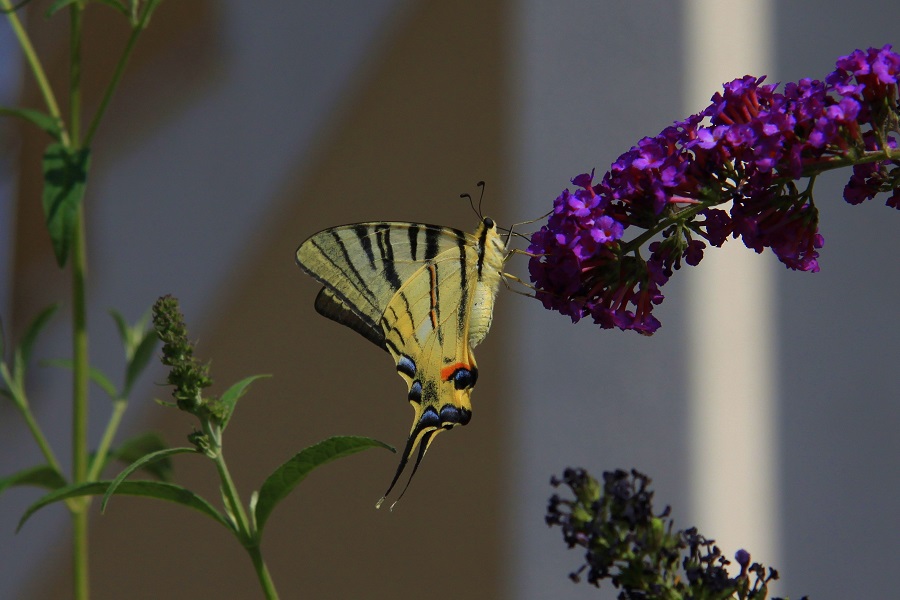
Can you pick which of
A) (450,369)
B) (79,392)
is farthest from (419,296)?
(79,392)

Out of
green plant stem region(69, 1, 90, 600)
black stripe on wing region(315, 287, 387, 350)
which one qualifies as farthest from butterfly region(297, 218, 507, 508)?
green plant stem region(69, 1, 90, 600)

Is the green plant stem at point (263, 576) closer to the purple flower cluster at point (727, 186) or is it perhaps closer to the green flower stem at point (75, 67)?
the purple flower cluster at point (727, 186)

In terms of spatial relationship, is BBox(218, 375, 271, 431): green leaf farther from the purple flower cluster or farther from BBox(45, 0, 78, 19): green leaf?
BBox(45, 0, 78, 19): green leaf

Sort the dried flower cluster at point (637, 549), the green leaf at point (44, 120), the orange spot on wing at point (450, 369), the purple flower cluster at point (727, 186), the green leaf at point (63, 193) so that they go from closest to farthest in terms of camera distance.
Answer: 1. the dried flower cluster at point (637, 549)
2. the purple flower cluster at point (727, 186)
3. the green leaf at point (63, 193)
4. the green leaf at point (44, 120)
5. the orange spot on wing at point (450, 369)

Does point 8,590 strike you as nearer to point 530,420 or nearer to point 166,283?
point 166,283

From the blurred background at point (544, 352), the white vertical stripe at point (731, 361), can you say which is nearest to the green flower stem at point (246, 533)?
the blurred background at point (544, 352)

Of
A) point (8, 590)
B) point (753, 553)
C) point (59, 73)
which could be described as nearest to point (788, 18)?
point (753, 553)
